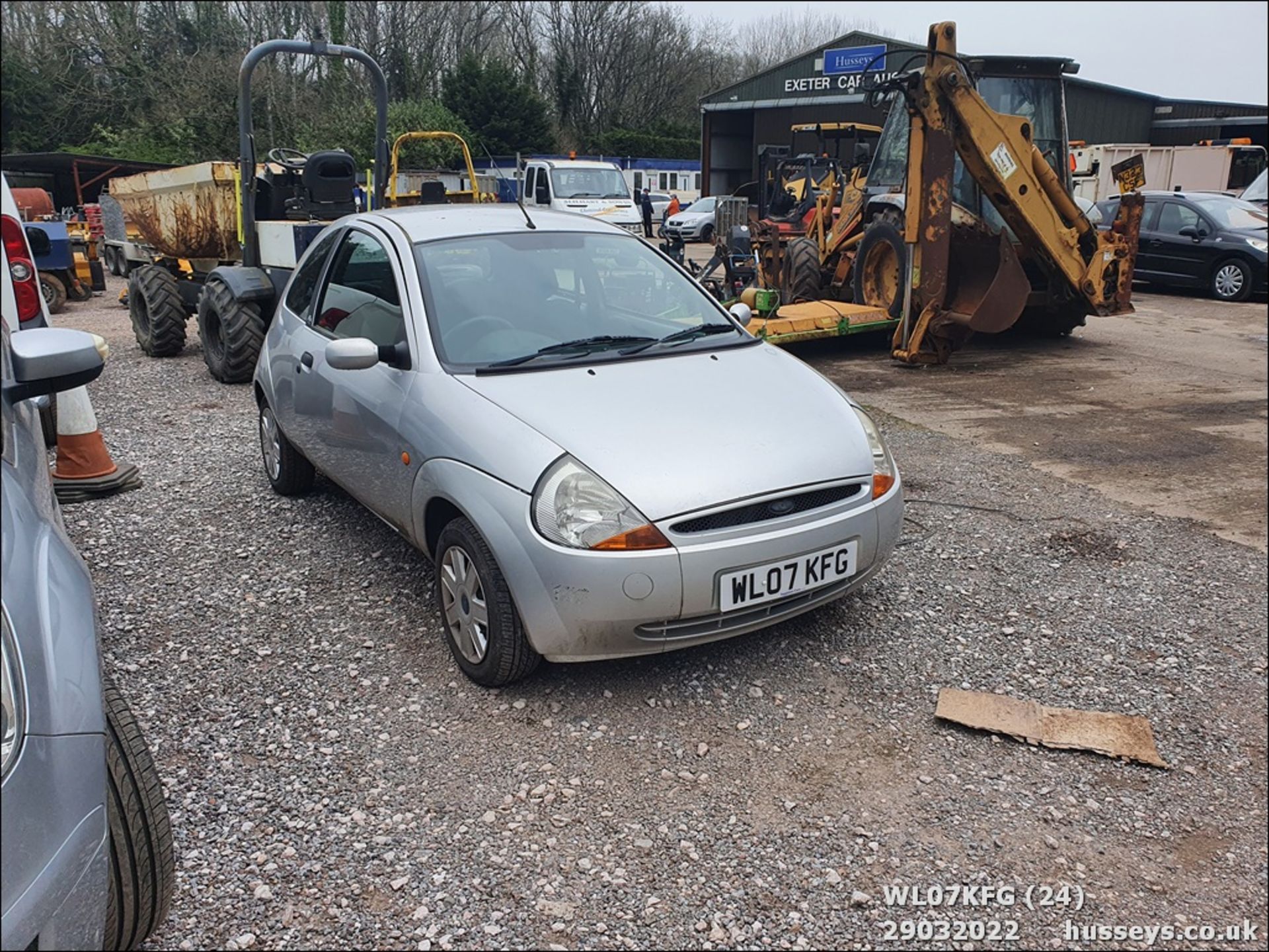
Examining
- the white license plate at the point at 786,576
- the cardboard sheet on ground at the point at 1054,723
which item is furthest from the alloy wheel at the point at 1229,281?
the white license plate at the point at 786,576

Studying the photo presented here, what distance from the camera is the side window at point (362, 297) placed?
4.05 metres

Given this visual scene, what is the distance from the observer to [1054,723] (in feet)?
10.2

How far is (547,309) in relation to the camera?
403 centimetres

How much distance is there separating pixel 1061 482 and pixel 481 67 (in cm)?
3445

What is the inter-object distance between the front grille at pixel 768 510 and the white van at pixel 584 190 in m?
17.8

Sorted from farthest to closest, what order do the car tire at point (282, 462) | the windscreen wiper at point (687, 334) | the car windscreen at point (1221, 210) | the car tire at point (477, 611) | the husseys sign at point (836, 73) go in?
the husseys sign at point (836, 73), the car windscreen at point (1221, 210), the car tire at point (282, 462), the windscreen wiper at point (687, 334), the car tire at point (477, 611)

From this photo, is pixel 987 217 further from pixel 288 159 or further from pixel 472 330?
pixel 472 330

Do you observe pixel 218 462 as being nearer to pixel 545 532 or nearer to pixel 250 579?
pixel 250 579

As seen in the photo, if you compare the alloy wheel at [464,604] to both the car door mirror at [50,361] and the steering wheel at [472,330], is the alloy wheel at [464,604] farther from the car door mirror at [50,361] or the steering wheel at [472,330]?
the car door mirror at [50,361]

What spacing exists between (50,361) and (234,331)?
604 cm

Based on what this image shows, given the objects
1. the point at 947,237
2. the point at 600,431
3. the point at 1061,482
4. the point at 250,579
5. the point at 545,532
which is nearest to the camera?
the point at 545,532

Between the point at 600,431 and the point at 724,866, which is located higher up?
the point at 600,431

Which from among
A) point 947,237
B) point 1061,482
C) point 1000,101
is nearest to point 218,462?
point 1061,482

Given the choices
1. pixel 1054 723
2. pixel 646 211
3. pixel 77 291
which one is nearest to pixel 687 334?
pixel 1054 723
